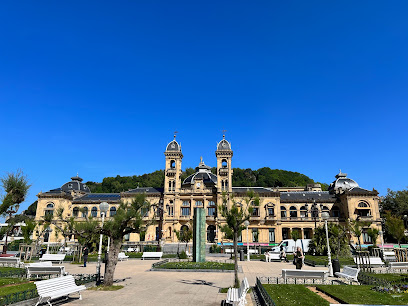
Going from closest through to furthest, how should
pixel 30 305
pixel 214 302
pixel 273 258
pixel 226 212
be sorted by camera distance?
pixel 30 305 → pixel 214 302 → pixel 226 212 → pixel 273 258

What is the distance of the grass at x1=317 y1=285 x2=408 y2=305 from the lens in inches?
404

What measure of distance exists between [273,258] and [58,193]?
1953 inches

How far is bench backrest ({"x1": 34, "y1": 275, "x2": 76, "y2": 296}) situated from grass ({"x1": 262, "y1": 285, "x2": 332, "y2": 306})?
26.3 ft

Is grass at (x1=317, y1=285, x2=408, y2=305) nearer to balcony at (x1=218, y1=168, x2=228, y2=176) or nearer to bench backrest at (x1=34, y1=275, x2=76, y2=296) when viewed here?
bench backrest at (x1=34, y1=275, x2=76, y2=296)

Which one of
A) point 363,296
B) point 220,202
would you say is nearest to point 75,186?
point 220,202

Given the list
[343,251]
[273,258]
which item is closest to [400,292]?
[273,258]

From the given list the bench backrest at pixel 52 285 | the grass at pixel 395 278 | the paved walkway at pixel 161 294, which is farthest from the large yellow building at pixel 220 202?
the bench backrest at pixel 52 285

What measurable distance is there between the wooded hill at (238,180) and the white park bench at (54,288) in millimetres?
84430

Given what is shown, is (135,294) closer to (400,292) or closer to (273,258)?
(400,292)

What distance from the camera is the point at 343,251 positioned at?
31406 mm

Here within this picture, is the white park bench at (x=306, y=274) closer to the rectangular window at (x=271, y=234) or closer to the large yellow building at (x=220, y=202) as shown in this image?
the large yellow building at (x=220, y=202)

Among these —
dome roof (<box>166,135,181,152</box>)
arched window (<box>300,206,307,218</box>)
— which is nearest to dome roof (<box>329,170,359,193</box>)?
arched window (<box>300,206,307,218</box>)

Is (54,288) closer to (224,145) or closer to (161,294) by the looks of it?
(161,294)

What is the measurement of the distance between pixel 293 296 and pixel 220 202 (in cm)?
4492
